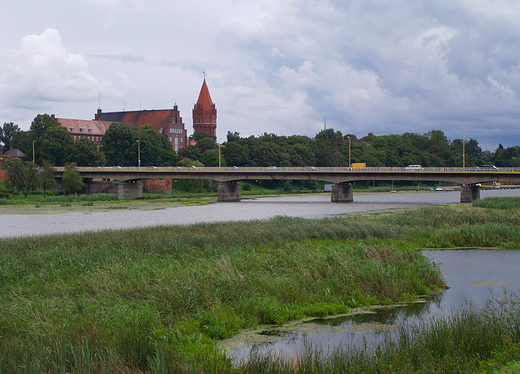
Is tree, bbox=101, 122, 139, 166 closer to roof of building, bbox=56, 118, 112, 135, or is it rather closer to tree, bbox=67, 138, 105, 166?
tree, bbox=67, 138, 105, 166

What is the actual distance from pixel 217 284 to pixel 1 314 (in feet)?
19.8

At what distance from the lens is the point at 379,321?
1481 cm

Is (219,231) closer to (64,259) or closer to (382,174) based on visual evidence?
(64,259)

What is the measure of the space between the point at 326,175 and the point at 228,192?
18.7 m

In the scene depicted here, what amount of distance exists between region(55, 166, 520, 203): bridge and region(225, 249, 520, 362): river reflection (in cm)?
6801

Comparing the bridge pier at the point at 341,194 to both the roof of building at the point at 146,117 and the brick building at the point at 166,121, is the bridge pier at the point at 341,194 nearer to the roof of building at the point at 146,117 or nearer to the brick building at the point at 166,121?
the brick building at the point at 166,121

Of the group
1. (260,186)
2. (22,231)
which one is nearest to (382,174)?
(260,186)

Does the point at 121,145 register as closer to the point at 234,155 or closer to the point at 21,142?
the point at 234,155

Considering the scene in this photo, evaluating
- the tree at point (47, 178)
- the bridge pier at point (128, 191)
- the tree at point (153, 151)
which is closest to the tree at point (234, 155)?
the tree at point (153, 151)

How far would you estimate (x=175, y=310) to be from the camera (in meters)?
14.3

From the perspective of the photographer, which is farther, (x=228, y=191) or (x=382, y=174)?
(x=228, y=191)

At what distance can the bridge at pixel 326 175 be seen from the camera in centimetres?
8738

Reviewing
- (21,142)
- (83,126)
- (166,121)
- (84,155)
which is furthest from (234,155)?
(83,126)

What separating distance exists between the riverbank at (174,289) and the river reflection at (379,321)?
61cm
